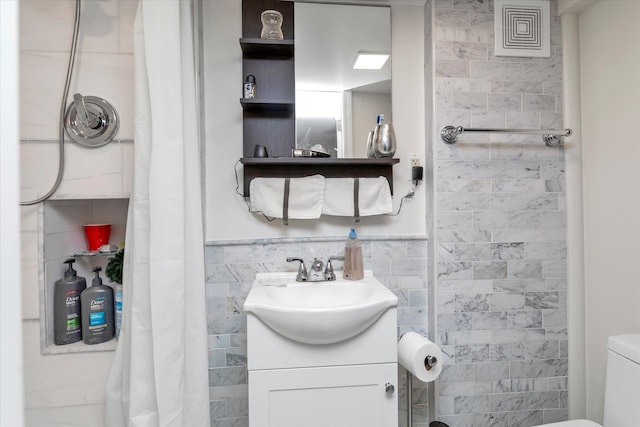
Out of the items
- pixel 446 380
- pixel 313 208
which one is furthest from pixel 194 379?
pixel 446 380

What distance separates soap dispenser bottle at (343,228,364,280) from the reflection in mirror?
42cm

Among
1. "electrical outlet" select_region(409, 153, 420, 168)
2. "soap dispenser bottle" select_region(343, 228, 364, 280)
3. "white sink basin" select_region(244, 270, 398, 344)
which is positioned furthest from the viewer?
"electrical outlet" select_region(409, 153, 420, 168)

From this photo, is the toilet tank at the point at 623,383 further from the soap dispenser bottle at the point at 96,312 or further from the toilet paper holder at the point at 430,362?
the soap dispenser bottle at the point at 96,312

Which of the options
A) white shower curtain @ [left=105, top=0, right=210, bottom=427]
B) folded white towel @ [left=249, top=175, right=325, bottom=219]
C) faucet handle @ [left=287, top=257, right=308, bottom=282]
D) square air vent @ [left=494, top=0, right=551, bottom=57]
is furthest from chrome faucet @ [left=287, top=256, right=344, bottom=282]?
square air vent @ [left=494, top=0, right=551, bottom=57]

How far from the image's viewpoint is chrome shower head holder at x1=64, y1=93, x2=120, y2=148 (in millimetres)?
1280

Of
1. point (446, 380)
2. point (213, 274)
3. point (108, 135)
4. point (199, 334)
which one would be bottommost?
point (446, 380)

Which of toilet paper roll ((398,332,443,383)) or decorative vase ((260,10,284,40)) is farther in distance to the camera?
decorative vase ((260,10,284,40))

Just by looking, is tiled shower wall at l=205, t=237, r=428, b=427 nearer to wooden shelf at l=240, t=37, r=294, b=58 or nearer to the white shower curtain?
the white shower curtain

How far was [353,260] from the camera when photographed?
4.91ft

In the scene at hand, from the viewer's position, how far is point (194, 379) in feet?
3.91

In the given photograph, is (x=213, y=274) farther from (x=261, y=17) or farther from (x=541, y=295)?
(x=541, y=295)

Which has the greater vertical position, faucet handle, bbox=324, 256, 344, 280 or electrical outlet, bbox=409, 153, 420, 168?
electrical outlet, bbox=409, 153, 420, 168

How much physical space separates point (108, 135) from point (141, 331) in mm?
781

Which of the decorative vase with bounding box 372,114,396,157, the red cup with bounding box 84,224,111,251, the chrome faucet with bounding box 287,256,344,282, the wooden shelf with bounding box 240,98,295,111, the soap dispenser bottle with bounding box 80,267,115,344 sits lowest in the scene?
the soap dispenser bottle with bounding box 80,267,115,344
